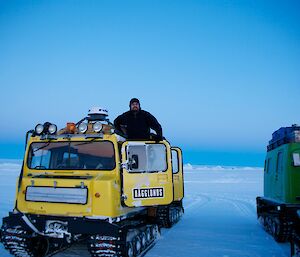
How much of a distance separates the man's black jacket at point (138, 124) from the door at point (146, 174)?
79cm

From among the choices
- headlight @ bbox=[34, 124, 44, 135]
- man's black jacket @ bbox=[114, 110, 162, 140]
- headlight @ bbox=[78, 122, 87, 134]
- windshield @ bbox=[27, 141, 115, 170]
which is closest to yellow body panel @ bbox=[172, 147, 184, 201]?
man's black jacket @ bbox=[114, 110, 162, 140]

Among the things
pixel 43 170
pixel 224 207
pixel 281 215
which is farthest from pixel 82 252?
pixel 224 207

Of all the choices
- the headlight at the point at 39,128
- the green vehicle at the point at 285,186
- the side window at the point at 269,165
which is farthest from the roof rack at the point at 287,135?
the headlight at the point at 39,128

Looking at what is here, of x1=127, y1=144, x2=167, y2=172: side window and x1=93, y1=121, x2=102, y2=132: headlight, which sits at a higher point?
x1=93, y1=121, x2=102, y2=132: headlight

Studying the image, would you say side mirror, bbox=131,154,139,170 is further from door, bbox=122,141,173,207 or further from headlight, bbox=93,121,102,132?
headlight, bbox=93,121,102,132

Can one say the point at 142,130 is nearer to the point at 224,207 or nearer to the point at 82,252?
the point at 82,252

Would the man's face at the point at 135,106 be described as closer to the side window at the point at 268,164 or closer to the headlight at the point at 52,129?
the headlight at the point at 52,129

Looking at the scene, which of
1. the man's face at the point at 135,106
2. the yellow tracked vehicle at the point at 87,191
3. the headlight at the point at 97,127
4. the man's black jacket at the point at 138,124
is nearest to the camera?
the yellow tracked vehicle at the point at 87,191

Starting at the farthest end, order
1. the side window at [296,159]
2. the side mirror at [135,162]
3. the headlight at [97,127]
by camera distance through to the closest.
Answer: the side window at [296,159] → the headlight at [97,127] → the side mirror at [135,162]

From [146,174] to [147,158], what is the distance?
325mm

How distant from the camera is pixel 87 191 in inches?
235

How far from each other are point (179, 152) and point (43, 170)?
522 cm

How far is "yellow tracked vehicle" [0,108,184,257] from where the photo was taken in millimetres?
5941

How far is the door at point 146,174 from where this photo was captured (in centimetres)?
652
